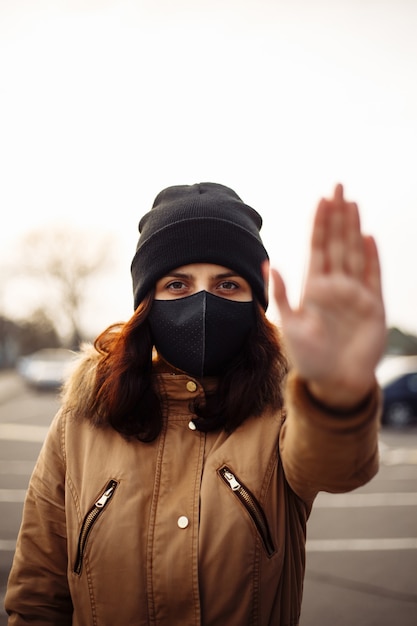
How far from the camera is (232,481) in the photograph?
1.62 metres

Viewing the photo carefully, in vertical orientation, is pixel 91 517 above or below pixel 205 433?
below

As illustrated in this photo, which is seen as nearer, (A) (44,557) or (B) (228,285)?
(A) (44,557)

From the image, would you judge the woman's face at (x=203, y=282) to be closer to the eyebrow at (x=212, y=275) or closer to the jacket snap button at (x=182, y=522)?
the eyebrow at (x=212, y=275)

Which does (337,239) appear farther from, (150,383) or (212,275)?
(150,383)

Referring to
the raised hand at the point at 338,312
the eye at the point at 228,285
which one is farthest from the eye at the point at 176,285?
the raised hand at the point at 338,312

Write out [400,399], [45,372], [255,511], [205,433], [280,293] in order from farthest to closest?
[45,372], [400,399], [205,433], [255,511], [280,293]

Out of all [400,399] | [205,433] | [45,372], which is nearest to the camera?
[205,433]

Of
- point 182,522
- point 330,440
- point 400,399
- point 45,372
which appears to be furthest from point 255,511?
point 45,372

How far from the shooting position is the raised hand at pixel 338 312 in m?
1.24

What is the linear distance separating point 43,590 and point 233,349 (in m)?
1.00

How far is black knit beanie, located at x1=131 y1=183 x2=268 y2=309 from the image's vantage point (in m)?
1.90

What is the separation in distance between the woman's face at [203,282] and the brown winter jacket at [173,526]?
0.35m

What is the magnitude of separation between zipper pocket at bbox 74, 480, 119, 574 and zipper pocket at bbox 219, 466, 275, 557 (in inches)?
14.7

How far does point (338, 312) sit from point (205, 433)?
701mm
